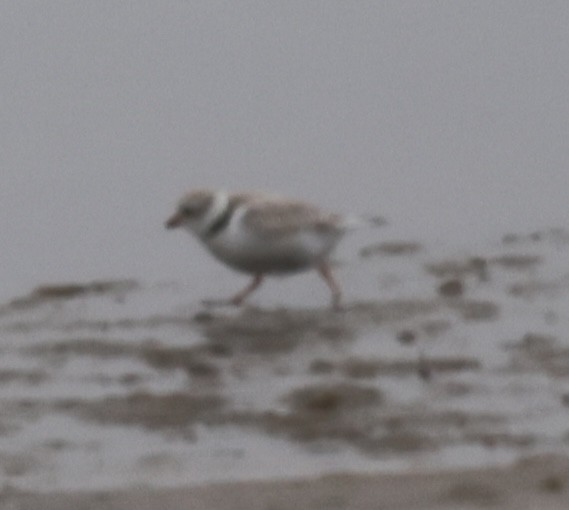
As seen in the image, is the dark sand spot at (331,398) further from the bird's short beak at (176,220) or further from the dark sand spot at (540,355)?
the bird's short beak at (176,220)

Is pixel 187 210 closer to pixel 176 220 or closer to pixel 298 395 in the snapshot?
pixel 176 220

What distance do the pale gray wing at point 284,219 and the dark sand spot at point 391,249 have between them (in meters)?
1.54

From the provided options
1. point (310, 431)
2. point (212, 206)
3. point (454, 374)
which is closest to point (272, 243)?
point (212, 206)

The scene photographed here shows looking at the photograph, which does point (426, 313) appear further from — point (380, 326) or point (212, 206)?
point (212, 206)

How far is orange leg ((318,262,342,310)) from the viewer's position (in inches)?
428

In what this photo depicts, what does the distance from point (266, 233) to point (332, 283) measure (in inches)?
20.1

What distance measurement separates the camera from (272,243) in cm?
1077

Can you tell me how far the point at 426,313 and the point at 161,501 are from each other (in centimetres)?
334

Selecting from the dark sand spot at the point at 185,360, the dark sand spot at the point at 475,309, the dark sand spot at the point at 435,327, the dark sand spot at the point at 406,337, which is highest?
the dark sand spot at the point at 475,309

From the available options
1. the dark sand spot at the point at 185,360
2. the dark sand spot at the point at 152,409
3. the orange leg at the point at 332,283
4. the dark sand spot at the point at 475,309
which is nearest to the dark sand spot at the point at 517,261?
the dark sand spot at the point at 475,309

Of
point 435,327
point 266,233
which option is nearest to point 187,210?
point 266,233

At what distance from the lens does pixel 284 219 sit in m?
10.8

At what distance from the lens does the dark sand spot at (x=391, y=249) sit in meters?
12.4

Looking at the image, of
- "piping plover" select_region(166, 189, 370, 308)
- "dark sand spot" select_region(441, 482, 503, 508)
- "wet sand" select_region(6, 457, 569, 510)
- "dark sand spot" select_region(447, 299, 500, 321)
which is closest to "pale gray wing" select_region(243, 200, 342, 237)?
"piping plover" select_region(166, 189, 370, 308)
